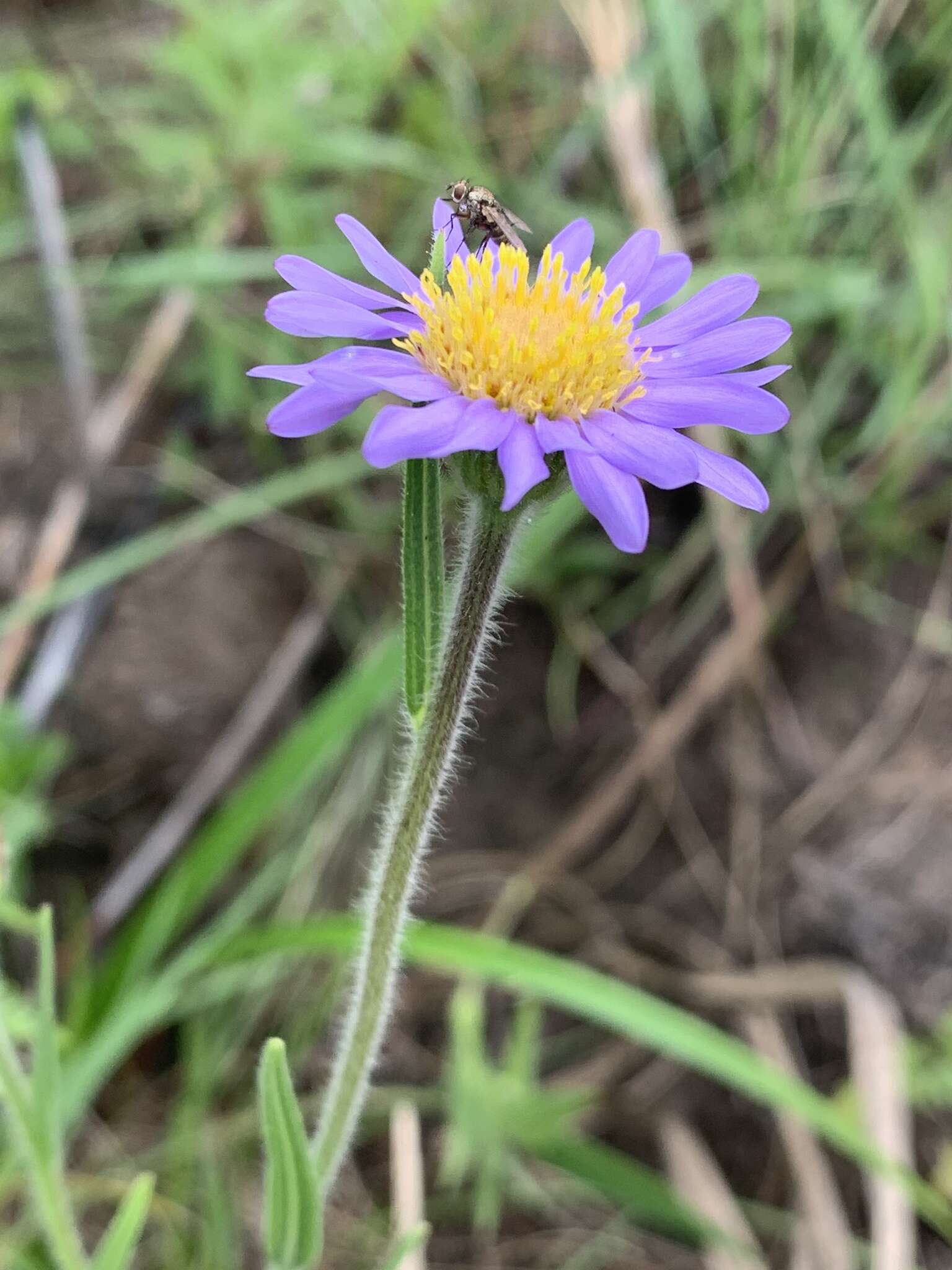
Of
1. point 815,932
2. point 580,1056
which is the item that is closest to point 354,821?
point 580,1056

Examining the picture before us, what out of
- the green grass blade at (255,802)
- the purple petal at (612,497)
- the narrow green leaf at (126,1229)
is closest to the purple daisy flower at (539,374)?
the purple petal at (612,497)

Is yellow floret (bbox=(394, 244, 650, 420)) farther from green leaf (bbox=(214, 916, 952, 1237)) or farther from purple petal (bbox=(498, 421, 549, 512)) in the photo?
green leaf (bbox=(214, 916, 952, 1237))

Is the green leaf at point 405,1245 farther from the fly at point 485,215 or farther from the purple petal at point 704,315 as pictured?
the fly at point 485,215

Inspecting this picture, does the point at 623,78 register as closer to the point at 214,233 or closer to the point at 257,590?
the point at 214,233

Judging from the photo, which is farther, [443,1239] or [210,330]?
[210,330]

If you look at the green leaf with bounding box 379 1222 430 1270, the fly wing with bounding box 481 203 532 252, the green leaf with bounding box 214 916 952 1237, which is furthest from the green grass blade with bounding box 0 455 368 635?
the green leaf with bounding box 379 1222 430 1270

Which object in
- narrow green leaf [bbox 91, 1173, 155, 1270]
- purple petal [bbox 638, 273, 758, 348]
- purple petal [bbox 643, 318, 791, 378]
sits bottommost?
narrow green leaf [bbox 91, 1173, 155, 1270]

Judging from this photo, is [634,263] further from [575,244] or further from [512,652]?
[512,652]
